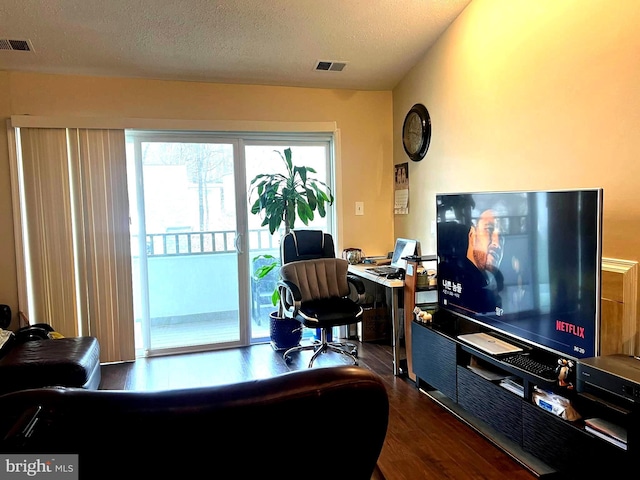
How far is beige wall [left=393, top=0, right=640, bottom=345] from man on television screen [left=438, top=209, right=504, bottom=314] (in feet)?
1.47


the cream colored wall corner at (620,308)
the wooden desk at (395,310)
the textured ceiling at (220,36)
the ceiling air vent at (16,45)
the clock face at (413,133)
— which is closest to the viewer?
the cream colored wall corner at (620,308)

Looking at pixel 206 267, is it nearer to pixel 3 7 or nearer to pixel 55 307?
pixel 55 307

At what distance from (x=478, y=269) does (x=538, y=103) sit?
39.7 inches

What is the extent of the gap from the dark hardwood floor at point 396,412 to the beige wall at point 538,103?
3.82ft

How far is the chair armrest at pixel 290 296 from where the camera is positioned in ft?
11.1

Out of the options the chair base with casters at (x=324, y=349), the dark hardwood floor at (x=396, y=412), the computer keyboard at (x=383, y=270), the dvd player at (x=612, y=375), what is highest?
the computer keyboard at (x=383, y=270)

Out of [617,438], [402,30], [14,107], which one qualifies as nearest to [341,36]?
[402,30]

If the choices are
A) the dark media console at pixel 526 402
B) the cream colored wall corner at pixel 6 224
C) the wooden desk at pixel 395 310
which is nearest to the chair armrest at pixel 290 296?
the wooden desk at pixel 395 310

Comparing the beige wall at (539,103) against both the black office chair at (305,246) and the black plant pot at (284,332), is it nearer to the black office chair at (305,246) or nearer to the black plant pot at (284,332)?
the black office chair at (305,246)

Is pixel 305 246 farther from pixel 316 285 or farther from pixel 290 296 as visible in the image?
pixel 290 296

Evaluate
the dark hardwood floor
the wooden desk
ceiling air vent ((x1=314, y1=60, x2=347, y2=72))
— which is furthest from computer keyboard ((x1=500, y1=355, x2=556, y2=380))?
ceiling air vent ((x1=314, y1=60, x2=347, y2=72))

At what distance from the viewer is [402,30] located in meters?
3.40

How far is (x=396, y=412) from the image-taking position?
2.81 metres

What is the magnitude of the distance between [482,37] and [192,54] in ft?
6.89
